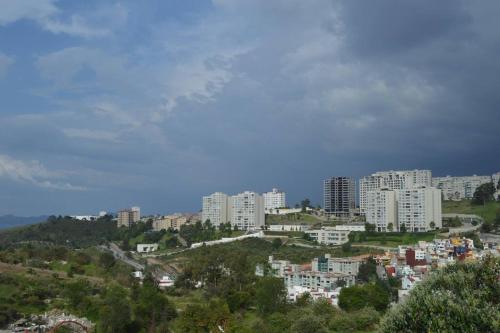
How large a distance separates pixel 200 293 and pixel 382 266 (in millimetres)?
14966

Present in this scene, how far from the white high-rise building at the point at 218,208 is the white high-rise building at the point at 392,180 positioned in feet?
66.5

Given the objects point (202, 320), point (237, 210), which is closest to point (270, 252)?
point (237, 210)

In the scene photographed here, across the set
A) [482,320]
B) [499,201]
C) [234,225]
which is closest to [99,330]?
[482,320]

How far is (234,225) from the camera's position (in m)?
74.7

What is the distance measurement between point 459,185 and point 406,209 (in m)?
31.9

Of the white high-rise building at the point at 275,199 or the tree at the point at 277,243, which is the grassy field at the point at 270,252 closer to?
the tree at the point at 277,243

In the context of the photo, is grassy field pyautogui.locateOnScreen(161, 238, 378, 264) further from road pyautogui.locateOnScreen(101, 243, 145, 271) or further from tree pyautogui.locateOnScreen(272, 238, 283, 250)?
road pyautogui.locateOnScreen(101, 243, 145, 271)

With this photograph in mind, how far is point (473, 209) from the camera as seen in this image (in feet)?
220

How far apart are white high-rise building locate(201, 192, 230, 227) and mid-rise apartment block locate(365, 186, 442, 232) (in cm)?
2169

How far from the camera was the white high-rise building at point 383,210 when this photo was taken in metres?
63.5

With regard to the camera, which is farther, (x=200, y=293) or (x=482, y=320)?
(x=200, y=293)

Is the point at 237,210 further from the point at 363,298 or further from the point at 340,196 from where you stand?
the point at 363,298

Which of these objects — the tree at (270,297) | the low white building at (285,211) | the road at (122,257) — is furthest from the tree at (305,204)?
the tree at (270,297)

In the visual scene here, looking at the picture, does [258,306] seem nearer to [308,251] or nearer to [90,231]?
[308,251]
